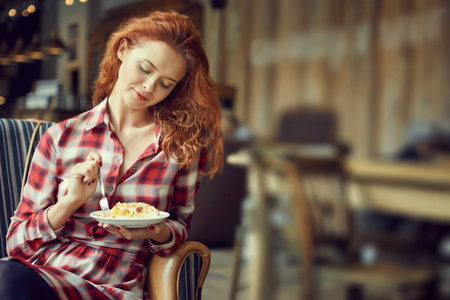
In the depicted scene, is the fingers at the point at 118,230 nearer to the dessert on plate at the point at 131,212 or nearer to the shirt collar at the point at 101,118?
the dessert on plate at the point at 131,212

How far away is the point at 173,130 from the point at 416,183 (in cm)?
73

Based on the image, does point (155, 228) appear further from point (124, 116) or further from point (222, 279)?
point (222, 279)

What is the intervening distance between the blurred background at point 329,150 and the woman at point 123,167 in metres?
0.53

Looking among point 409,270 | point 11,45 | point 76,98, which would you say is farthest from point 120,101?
point 11,45

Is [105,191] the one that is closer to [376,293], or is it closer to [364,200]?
[364,200]

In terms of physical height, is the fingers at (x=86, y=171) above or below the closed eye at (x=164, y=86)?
below

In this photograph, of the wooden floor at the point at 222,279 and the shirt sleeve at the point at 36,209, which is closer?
the shirt sleeve at the point at 36,209

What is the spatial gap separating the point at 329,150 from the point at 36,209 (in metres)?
0.93

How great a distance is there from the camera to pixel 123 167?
1141 millimetres

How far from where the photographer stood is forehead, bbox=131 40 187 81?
111cm

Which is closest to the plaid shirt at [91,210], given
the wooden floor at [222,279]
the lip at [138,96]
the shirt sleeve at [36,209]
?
the shirt sleeve at [36,209]

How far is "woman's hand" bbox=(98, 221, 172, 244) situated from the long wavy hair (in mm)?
171

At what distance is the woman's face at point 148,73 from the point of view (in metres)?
1.11

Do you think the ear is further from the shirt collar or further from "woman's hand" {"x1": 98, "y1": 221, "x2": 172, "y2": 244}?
"woman's hand" {"x1": 98, "y1": 221, "x2": 172, "y2": 244}
